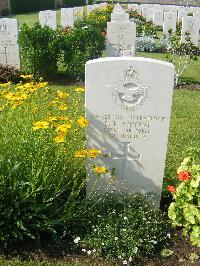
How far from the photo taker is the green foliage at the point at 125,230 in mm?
3490

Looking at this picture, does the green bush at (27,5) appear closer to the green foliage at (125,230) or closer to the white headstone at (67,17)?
the white headstone at (67,17)

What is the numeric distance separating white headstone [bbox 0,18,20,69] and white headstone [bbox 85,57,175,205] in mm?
7150

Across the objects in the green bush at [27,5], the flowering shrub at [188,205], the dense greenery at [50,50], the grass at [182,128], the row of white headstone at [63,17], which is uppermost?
the green bush at [27,5]

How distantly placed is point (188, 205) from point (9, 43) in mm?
8045

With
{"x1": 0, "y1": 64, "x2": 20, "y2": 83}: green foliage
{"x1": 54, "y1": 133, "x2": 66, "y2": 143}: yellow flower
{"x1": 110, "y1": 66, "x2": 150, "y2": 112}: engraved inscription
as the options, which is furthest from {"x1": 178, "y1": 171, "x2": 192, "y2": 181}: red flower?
{"x1": 0, "y1": 64, "x2": 20, "y2": 83}: green foliage

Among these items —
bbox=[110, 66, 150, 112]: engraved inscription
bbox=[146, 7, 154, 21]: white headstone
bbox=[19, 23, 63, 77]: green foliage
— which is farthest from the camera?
bbox=[146, 7, 154, 21]: white headstone

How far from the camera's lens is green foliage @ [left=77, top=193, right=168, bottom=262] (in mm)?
3490

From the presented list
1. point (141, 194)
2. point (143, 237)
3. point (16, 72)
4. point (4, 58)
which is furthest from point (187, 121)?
point (4, 58)

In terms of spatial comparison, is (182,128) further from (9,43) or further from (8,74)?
(9,43)

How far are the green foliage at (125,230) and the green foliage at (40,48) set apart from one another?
6.66m

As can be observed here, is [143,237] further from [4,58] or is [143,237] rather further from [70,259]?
[4,58]

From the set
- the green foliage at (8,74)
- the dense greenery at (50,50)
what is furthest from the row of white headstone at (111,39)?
the green foliage at (8,74)

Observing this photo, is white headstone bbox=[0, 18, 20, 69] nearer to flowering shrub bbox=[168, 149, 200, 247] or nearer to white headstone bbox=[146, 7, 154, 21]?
flowering shrub bbox=[168, 149, 200, 247]

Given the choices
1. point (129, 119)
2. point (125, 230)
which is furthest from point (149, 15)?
point (125, 230)
